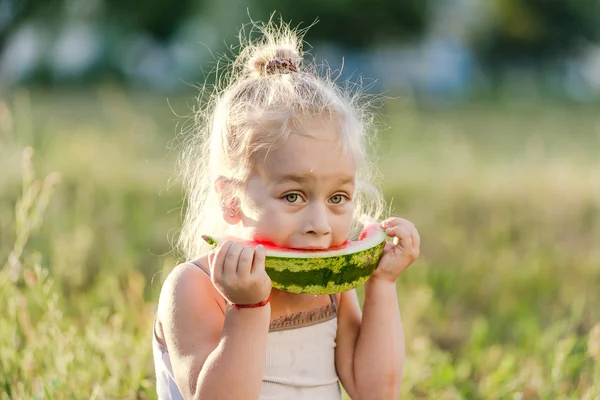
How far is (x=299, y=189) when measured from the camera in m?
2.99

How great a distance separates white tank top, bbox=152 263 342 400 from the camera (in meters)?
3.11

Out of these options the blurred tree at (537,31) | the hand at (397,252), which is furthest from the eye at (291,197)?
the blurred tree at (537,31)

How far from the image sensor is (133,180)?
31.2 feet

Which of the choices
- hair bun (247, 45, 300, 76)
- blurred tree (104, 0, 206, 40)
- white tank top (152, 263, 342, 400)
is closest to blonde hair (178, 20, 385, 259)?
hair bun (247, 45, 300, 76)

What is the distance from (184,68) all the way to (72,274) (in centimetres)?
2886

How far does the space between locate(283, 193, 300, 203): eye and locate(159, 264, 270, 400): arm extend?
14.3 inches

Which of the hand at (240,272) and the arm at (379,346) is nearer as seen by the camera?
the hand at (240,272)

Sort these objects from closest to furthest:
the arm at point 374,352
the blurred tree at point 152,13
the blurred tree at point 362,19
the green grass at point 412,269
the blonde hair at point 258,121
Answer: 1. the blonde hair at point 258,121
2. the arm at point 374,352
3. the green grass at point 412,269
4. the blurred tree at point 362,19
5. the blurred tree at point 152,13

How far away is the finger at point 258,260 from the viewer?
2.72 m

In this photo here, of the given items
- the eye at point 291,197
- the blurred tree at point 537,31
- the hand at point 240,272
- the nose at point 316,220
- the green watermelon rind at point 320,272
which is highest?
the blurred tree at point 537,31

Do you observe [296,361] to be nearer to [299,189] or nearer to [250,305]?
[250,305]

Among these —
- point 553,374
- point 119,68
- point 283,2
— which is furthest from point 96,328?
point 119,68

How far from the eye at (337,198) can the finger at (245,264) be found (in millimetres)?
453

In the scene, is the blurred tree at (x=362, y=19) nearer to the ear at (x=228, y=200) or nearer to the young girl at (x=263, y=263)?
the young girl at (x=263, y=263)
